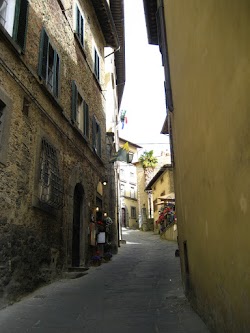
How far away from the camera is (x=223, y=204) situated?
135 inches

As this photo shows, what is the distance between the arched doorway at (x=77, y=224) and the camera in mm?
10273

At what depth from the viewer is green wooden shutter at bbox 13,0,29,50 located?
698 centimetres

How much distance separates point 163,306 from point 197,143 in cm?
286

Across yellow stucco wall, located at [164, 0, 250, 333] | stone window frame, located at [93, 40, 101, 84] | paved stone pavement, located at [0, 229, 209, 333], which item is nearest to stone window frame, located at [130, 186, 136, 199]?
stone window frame, located at [93, 40, 101, 84]

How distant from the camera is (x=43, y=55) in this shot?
830cm

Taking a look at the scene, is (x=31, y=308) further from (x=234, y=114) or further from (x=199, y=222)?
(x=234, y=114)

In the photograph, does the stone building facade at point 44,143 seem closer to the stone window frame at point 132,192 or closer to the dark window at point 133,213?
the dark window at point 133,213

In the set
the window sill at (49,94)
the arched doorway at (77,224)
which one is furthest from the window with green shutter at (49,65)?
the arched doorway at (77,224)

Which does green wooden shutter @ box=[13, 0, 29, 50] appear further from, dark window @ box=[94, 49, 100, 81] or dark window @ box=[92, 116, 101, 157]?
dark window @ box=[94, 49, 100, 81]

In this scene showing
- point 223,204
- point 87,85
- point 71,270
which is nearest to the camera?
point 223,204

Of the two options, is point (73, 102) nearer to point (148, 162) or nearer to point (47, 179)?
point (47, 179)

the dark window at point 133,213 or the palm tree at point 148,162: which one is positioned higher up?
the palm tree at point 148,162

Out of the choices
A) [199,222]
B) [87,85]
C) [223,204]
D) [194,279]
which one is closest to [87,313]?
[194,279]

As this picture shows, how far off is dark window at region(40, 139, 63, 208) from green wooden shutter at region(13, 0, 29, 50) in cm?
209
